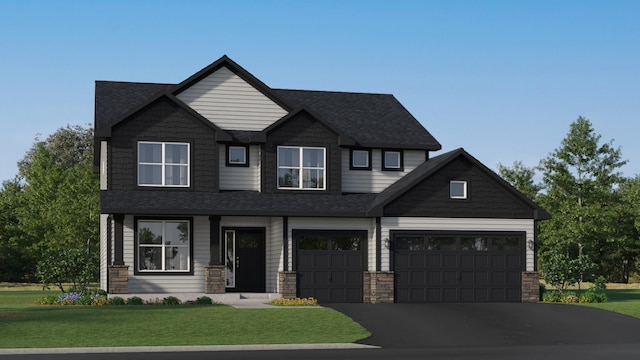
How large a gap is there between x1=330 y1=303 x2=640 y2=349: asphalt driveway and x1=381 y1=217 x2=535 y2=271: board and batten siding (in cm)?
285

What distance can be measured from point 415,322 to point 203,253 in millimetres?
10934

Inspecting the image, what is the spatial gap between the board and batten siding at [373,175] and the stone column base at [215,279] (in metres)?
6.41

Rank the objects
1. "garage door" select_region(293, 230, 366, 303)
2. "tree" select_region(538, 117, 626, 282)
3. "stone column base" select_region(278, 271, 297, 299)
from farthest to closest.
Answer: "tree" select_region(538, 117, 626, 282)
"garage door" select_region(293, 230, 366, 303)
"stone column base" select_region(278, 271, 297, 299)

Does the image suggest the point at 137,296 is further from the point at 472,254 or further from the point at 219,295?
the point at 472,254

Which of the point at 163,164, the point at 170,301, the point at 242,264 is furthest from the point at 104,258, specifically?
the point at 170,301

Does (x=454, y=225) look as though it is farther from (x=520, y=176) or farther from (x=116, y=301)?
(x=520, y=176)

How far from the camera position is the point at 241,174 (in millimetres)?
36719

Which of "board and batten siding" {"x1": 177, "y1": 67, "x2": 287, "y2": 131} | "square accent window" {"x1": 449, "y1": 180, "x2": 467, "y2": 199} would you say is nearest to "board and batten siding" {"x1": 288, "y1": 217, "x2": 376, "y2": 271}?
"square accent window" {"x1": 449, "y1": 180, "x2": 467, "y2": 199}

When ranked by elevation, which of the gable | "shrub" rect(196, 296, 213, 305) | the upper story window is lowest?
"shrub" rect(196, 296, 213, 305)

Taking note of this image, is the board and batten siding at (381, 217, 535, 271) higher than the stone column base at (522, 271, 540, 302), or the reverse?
the board and batten siding at (381, 217, 535, 271)

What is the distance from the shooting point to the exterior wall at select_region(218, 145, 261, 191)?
36469mm

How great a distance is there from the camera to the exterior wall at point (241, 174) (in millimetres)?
36469

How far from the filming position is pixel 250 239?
36.8 meters

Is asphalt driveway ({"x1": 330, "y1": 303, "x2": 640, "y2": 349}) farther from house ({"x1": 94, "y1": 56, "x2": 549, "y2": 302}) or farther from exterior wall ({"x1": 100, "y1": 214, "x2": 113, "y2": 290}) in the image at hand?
exterior wall ({"x1": 100, "y1": 214, "x2": 113, "y2": 290})
